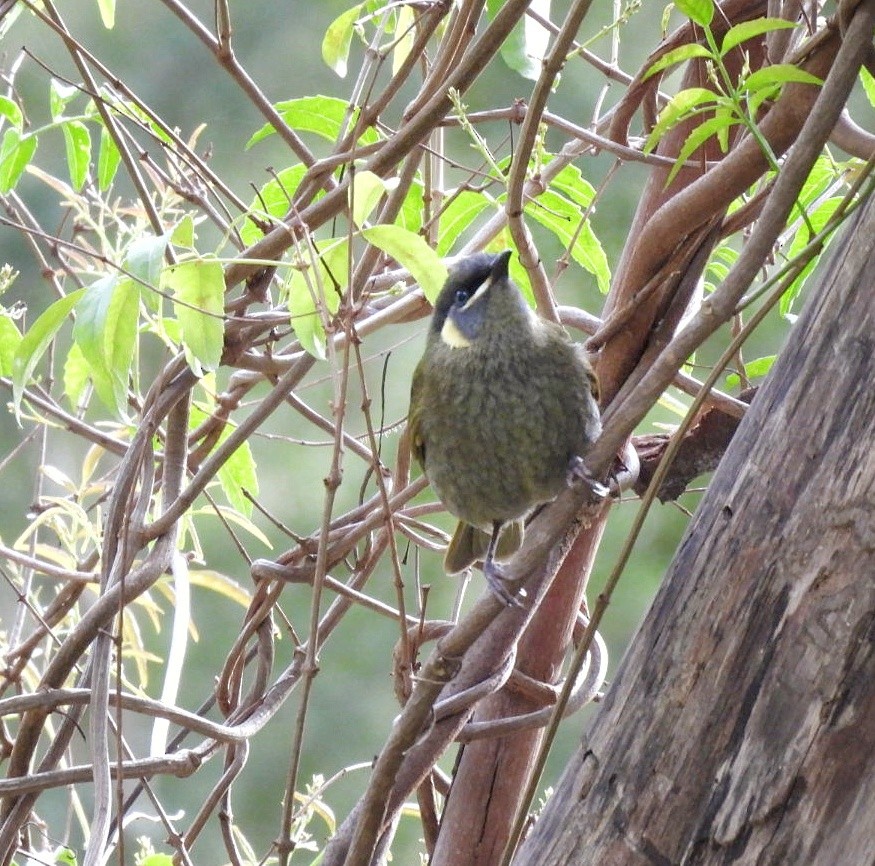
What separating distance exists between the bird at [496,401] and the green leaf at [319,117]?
292mm

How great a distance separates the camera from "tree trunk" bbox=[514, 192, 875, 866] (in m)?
0.99

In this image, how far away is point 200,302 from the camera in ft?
4.29

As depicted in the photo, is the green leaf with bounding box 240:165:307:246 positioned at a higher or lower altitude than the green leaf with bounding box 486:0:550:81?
lower

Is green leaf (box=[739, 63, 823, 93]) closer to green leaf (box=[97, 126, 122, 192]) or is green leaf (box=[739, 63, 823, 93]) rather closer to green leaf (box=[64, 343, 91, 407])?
green leaf (box=[97, 126, 122, 192])

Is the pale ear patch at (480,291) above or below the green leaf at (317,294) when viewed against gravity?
above

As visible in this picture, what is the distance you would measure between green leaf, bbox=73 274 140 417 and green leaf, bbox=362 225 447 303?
28 centimetres

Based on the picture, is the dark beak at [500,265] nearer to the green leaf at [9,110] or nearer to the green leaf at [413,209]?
the green leaf at [413,209]

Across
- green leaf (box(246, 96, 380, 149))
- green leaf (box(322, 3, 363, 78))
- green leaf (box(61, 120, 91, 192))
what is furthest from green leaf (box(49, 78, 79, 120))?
green leaf (box(322, 3, 363, 78))

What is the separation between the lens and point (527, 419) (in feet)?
5.61

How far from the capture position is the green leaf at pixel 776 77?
1.20 m

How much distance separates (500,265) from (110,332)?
584 mm

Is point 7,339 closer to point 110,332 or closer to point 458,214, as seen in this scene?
point 110,332

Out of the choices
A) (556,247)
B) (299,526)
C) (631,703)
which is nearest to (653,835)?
(631,703)

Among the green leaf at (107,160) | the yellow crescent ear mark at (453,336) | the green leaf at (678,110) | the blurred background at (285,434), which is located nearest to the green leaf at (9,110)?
the green leaf at (107,160)
